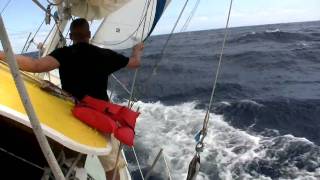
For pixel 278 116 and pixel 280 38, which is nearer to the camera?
pixel 278 116

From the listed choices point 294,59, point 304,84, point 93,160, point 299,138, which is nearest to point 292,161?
point 299,138

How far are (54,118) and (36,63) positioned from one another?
0.41 metres

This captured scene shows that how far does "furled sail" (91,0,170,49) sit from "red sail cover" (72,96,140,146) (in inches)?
85.2

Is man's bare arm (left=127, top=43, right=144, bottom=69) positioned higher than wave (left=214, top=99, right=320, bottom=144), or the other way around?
man's bare arm (left=127, top=43, right=144, bottom=69)

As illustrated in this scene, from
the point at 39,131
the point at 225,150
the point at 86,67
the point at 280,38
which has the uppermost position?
the point at 39,131

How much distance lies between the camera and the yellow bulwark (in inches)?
76.4

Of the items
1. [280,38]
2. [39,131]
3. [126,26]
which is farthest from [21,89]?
[280,38]

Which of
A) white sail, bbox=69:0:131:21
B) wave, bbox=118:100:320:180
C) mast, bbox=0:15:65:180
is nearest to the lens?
mast, bbox=0:15:65:180

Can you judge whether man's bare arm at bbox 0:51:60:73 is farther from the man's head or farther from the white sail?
the white sail

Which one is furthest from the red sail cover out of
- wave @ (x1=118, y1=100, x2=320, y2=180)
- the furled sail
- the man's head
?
wave @ (x1=118, y1=100, x2=320, y2=180)

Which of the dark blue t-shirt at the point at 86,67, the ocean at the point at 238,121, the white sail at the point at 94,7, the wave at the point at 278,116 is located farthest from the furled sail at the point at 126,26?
the wave at the point at 278,116

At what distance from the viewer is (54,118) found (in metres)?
2.10

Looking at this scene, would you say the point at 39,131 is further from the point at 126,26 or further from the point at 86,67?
the point at 126,26

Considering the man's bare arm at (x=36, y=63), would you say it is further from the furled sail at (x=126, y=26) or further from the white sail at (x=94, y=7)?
the furled sail at (x=126, y=26)
